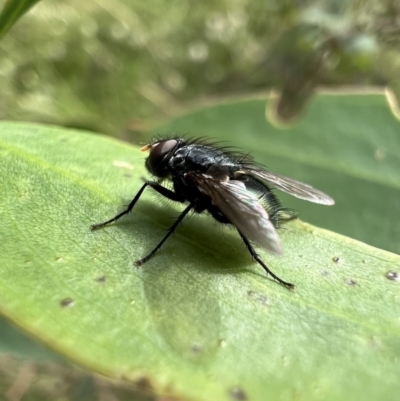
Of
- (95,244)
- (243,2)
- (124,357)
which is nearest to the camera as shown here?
(124,357)

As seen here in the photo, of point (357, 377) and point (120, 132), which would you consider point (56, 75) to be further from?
point (357, 377)

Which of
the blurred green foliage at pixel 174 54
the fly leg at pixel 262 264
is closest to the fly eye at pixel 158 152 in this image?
the fly leg at pixel 262 264

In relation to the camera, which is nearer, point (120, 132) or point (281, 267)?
point (281, 267)

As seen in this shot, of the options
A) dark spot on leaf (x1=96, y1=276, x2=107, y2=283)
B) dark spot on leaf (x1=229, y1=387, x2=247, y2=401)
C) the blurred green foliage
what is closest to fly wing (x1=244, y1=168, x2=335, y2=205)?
dark spot on leaf (x1=96, y1=276, x2=107, y2=283)

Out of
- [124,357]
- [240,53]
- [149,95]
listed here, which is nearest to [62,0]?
[149,95]

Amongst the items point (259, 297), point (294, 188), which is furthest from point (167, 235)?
point (294, 188)

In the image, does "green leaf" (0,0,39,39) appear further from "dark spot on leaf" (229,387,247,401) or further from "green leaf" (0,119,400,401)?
"dark spot on leaf" (229,387,247,401)

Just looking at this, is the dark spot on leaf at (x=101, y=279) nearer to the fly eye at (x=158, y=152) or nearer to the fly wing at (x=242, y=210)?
the fly wing at (x=242, y=210)

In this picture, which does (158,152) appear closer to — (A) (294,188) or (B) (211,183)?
(B) (211,183)
